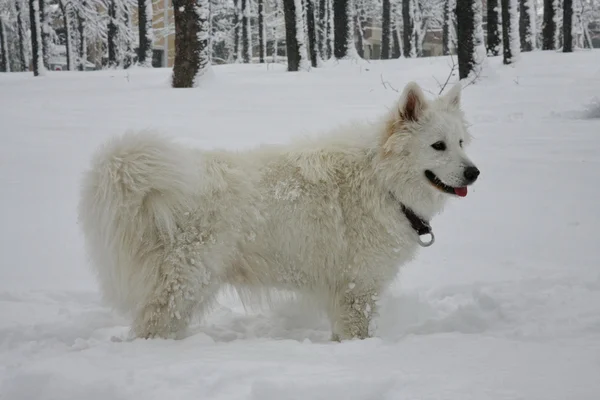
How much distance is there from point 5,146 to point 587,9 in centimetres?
4817

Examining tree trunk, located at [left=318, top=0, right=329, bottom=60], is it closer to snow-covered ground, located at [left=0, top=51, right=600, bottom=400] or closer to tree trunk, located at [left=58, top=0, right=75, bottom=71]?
tree trunk, located at [left=58, top=0, right=75, bottom=71]

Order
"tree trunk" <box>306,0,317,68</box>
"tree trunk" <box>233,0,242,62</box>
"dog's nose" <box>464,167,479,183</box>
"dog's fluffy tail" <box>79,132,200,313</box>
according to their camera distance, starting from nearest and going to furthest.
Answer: "dog's fluffy tail" <box>79,132,200,313</box>, "dog's nose" <box>464,167,479,183</box>, "tree trunk" <box>306,0,317,68</box>, "tree trunk" <box>233,0,242,62</box>

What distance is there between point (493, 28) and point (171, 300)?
645 inches

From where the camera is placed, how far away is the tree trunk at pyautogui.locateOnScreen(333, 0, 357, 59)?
76.8 ft

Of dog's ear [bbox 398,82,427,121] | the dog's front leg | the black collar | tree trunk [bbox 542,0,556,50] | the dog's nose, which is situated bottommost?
the dog's front leg

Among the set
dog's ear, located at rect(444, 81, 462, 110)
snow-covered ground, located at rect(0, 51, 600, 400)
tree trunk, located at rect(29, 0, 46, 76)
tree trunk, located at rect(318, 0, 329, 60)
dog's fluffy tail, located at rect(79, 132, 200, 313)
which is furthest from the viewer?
tree trunk, located at rect(318, 0, 329, 60)

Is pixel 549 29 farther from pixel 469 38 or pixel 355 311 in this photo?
pixel 355 311

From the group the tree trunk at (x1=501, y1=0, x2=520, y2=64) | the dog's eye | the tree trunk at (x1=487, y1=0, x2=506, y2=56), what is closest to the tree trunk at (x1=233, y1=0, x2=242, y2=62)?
the tree trunk at (x1=487, y1=0, x2=506, y2=56)

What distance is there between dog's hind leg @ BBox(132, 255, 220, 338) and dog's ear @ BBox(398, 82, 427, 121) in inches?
64.6

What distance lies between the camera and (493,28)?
17.1 m

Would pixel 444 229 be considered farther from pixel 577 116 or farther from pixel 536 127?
pixel 577 116

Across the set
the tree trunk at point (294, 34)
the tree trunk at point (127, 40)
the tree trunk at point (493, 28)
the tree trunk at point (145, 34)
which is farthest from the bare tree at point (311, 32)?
the tree trunk at point (127, 40)

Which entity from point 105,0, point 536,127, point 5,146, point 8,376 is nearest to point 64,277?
point 8,376

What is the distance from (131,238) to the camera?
325cm
